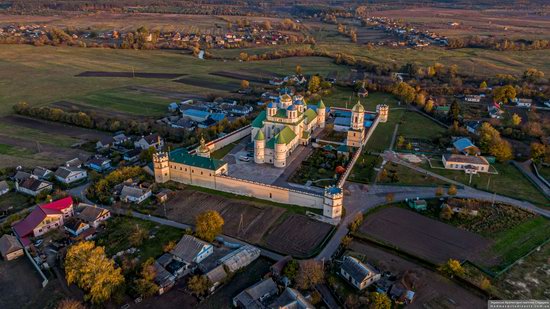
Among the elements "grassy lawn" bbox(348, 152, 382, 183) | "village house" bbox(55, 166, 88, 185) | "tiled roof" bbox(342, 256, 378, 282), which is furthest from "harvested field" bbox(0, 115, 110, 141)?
"tiled roof" bbox(342, 256, 378, 282)

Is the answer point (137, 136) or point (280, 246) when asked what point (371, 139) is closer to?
point (280, 246)

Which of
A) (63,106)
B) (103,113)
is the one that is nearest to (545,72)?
(103,113)

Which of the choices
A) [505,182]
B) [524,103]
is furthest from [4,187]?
[524,103]

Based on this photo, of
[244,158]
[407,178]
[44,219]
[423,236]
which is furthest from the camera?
[244,158]

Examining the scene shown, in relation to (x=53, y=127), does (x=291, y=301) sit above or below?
below

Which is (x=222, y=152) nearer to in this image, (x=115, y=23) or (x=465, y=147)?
(x=465, y=147)

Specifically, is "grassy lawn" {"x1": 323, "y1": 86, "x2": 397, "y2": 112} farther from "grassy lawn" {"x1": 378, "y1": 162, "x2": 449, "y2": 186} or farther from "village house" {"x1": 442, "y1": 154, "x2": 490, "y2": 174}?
"grassy lawn" {"x1": 378, "y1": 162, "x2": 449, "y2": 186}
